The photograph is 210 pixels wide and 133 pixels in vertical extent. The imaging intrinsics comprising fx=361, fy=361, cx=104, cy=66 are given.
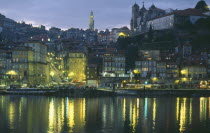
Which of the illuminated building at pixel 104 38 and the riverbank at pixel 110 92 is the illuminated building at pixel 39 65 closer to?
the riverbank at pixel 110 92

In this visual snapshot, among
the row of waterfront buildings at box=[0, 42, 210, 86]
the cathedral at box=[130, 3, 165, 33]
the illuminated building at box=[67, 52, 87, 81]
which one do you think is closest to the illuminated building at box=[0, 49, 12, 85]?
the row of waterfront buildings at box=[0, 42, 210, 86]

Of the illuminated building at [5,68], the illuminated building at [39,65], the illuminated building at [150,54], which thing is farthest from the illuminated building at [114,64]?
the illuminated building at [5,68]

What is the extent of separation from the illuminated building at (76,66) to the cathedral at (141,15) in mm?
45318

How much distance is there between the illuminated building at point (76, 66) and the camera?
10400 cm

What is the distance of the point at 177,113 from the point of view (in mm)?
50062

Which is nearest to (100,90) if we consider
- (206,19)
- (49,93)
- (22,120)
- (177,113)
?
(49,93)

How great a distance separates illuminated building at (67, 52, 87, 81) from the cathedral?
45318 mm

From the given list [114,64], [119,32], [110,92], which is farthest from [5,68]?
[119,32]

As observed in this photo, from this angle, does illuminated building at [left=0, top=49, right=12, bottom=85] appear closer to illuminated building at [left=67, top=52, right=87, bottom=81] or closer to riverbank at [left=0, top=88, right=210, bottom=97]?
riverbank at [left=0, top=88, right=210, bottom=97]

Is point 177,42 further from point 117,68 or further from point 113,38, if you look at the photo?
point 113,38

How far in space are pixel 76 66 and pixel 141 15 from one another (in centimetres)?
6286

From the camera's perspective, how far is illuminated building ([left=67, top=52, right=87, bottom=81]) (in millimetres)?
104000

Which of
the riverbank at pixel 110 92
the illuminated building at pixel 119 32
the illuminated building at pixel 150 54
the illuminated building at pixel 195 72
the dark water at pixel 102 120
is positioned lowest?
the dark water at pixel 102 120

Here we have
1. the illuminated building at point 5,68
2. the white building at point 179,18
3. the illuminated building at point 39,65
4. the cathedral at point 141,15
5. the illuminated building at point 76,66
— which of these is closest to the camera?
the illuminated building at point 5,68
